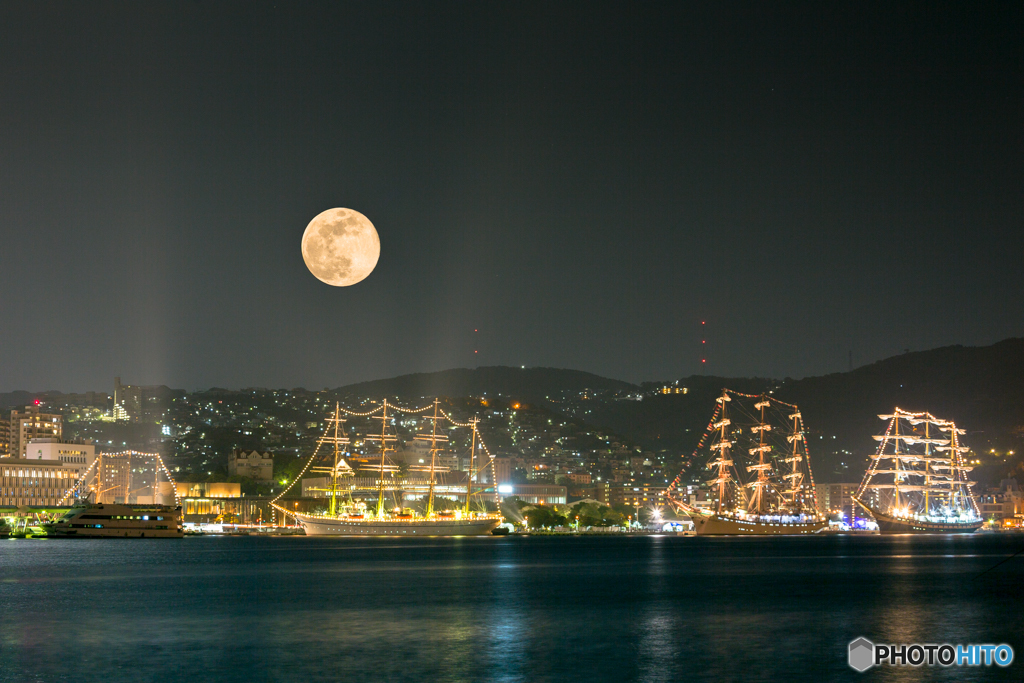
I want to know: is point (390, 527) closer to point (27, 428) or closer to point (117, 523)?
point (117, 523)

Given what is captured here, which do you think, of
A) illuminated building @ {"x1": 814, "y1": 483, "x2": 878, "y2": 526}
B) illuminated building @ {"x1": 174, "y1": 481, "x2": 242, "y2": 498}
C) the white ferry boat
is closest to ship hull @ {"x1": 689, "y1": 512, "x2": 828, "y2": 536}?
illuminated building @ {"x1": 814, "y1": 483, "x2": 878, "y2": 526}

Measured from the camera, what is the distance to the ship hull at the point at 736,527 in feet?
439

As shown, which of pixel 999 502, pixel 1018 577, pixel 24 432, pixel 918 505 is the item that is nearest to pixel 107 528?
pixel 24 432

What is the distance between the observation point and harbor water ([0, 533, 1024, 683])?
77.7 ft

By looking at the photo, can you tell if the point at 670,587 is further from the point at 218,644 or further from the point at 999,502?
the point at 999,502

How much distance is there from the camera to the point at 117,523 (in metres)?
127

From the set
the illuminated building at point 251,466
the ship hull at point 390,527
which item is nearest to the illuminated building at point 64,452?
the illuminated building at point 251,466

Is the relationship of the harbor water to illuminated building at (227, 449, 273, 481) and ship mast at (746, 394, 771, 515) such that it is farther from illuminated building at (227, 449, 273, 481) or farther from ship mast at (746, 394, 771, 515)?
illuminated building at (227, 449, 273, 481)

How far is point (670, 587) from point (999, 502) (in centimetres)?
16955

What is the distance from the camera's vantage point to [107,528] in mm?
126000

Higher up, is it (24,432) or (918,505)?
(24,432)

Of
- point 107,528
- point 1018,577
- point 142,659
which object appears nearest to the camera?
point 142,659

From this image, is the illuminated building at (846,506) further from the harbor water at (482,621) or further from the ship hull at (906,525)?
the harbor water at (482,621)

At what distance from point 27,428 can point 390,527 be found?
96620 millimetres
